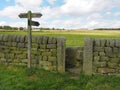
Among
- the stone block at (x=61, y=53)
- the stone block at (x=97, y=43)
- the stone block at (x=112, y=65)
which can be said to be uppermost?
the stone block at (x=97, y=43)

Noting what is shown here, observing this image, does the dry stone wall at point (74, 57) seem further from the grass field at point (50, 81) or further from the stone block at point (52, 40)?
the stone block at point (52, 40)

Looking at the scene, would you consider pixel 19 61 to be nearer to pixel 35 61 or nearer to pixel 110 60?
pixel 35 61

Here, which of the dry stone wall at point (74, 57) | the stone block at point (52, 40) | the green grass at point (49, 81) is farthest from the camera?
the dry stone wall at point (74, 57)

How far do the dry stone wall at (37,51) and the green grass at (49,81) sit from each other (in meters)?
0.44

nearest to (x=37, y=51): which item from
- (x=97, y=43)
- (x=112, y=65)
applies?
(x=97, y=43)

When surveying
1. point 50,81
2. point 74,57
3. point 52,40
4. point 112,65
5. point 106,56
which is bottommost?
point 50,81

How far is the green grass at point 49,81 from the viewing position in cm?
1148

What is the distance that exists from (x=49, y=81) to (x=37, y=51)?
192 centimetres

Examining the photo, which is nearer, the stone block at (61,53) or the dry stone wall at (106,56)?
the dry stone wall at (106,56)

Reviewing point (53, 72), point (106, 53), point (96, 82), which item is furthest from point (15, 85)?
point (106, 53)

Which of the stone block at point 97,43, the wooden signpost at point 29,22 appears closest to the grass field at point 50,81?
the wooden signpost at point 29,22

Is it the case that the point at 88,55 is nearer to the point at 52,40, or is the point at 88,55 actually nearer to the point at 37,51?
the point at 52,40

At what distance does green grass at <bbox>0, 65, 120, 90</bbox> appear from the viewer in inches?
452

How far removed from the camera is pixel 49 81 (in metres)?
12.0
